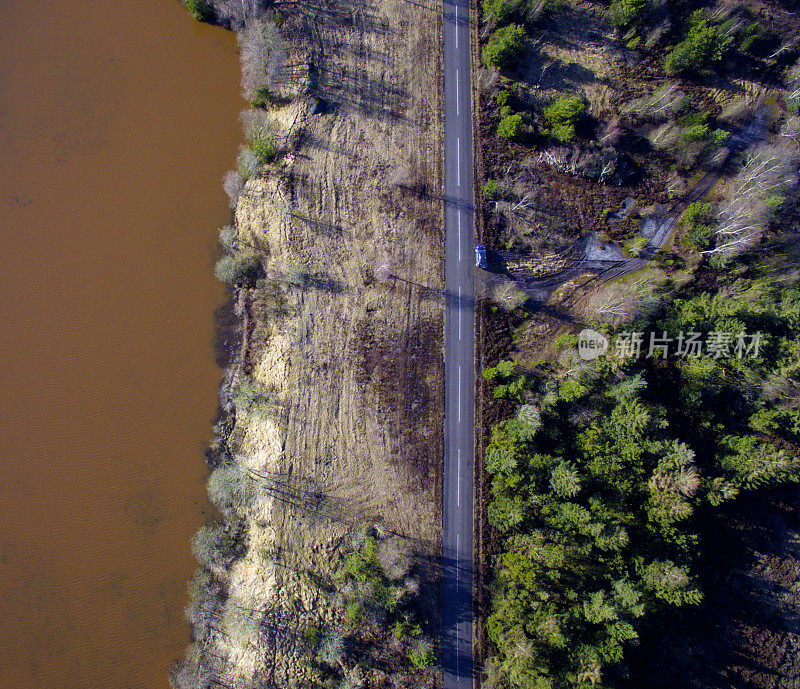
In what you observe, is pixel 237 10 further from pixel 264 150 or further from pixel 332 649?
pixel 332 649

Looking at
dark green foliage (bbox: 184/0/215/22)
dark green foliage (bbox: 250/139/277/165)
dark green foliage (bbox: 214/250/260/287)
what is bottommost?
dark green foliage (bbox: 214/250/260/287)

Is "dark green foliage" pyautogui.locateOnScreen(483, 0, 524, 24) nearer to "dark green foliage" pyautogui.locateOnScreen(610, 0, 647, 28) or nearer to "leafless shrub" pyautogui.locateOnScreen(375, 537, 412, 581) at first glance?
"dark green foliage" pyautogui.locateOnScreen(610, 0, 647, 28)

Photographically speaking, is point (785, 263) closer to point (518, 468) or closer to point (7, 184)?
point (518, 468)

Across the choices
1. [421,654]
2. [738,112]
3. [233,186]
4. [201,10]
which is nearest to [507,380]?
[421,654]

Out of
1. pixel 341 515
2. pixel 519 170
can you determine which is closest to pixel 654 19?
pixel 519 170

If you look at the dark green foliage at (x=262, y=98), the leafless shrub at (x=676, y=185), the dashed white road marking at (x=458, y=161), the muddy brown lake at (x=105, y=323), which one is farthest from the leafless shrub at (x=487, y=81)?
the muddy brown lake at (x=105, y=323)

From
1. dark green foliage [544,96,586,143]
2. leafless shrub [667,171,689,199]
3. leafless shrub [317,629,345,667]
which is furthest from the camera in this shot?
leafless shrub [667,171,689,199]

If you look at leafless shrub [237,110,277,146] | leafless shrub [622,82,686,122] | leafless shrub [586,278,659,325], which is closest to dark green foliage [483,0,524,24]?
leafless shrub [622,82,686,122]

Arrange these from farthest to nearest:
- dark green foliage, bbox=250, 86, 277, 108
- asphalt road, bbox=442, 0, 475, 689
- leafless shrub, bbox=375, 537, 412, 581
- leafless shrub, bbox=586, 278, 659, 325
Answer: dark green foliage, bbox=250, 86, 277, 108, leafless shrub, bbox=586, 278, 659, 325, asphalt road, bbox=442, 0, 475, 689, leafless shrub, bbox=375, 537, 412, 581

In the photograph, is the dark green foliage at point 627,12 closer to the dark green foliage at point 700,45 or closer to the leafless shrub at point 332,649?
the dark green foliage at point 700,45
